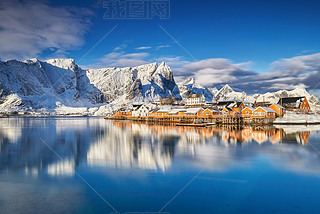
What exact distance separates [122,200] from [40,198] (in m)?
2.69

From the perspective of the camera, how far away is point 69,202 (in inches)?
297

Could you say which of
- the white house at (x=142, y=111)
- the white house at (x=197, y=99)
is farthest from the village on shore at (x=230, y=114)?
the white house at (x=197, y=99)

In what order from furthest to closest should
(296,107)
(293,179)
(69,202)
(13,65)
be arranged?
(13,65)
(296,107)
(293,179)
(69,202)

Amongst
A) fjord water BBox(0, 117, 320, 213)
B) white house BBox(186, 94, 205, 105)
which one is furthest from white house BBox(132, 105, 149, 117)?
fjord water BBox(0, 117, 320, 213)

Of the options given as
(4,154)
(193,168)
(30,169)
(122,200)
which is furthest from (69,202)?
(4,154)

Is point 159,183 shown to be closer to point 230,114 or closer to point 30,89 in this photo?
point 230,114

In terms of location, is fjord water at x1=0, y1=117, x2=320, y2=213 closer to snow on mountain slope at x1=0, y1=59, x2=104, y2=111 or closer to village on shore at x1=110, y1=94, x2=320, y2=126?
village on shore at x1=110, y1=94, x2=320, y2=126

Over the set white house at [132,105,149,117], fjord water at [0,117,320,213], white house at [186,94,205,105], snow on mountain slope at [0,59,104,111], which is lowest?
fjord water at [0,117,320,213]

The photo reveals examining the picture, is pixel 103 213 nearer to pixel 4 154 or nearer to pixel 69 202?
pixel 69 202

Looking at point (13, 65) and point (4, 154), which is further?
point (13, 65)

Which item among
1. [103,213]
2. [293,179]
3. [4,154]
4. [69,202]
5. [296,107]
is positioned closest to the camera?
[103,213]

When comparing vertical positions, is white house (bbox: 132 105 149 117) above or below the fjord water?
above

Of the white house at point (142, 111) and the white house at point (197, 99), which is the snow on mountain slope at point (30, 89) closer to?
the white house at point (197, 99)

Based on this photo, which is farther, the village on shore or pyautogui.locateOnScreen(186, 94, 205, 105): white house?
pyautogui.locateOnScreen(186, 94, 205, 105): white house
